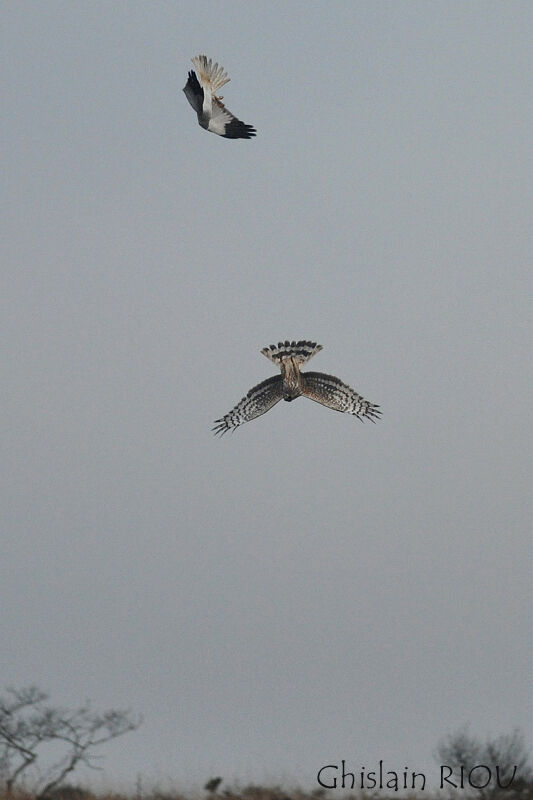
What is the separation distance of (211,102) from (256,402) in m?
7.34

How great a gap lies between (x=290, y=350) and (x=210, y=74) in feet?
24.0

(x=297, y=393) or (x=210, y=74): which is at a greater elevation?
(x=210, y=74)

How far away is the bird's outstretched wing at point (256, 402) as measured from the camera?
33750 mm

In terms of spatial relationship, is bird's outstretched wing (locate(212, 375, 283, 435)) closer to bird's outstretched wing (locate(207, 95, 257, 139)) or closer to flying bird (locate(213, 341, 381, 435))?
flying bird (locate(213, 341, 381, 435))

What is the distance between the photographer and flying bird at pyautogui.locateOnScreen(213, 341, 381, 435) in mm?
33375

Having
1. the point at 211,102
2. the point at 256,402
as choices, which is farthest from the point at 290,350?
the point at 211,102

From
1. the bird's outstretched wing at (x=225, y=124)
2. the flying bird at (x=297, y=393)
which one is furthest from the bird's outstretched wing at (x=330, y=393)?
the bird's outstretched wing at (x=225, y=124)

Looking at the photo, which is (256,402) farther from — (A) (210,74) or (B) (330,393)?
(A) (210,74)

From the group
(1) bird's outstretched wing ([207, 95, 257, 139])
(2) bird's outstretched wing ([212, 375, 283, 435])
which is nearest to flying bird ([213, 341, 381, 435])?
(2) bird's outstretched wing ([212, 375, 283, 435])

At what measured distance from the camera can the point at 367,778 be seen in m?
24.8

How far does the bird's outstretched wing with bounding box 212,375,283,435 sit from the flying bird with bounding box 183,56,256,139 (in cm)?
599

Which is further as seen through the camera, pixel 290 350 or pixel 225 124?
pixel 290 350

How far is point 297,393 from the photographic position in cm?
3341

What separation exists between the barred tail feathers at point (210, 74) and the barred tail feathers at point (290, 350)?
697cm
